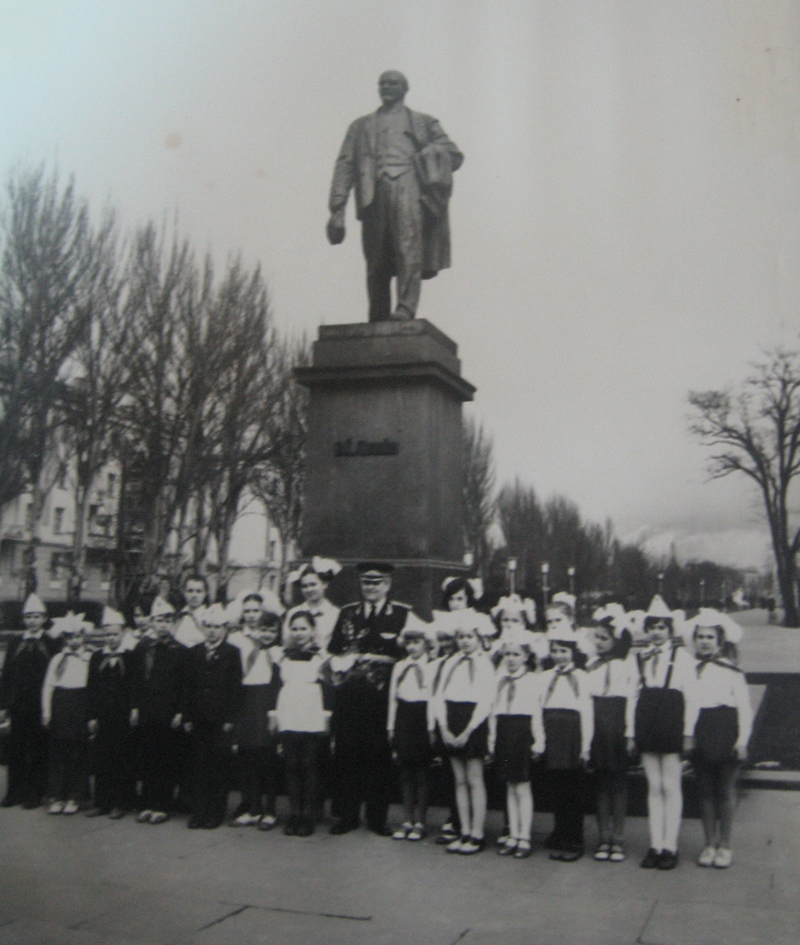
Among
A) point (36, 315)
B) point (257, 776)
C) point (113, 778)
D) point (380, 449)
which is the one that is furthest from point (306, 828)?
point (36, 315)

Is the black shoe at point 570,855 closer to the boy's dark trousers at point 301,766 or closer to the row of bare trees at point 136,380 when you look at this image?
the boy's dark trousers at point 301,766

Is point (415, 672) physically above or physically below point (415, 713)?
above

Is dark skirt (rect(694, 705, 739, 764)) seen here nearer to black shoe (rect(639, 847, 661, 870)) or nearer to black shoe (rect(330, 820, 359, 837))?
black shoe (rect(639, 847, 661, 870))

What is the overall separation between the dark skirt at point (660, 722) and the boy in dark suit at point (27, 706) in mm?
4349

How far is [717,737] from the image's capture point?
6.19m

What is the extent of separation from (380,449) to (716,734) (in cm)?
366

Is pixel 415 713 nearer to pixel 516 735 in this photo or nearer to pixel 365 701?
pixel 365 701

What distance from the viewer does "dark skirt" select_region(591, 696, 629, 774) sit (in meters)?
6.43

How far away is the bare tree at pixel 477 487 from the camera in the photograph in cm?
4325

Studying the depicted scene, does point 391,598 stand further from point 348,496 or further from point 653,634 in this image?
point 653,634

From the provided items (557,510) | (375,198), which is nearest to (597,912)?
(375,198)

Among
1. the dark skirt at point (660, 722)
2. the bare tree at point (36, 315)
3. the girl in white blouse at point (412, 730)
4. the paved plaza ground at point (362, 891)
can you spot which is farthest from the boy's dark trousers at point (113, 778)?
the bare tree at point (36, 315)

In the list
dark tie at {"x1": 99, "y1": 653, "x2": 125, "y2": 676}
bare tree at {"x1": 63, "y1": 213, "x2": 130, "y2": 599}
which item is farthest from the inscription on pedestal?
bare tree at {"x1": 63, "y1": 213, "x2": 130, "y2": 599}

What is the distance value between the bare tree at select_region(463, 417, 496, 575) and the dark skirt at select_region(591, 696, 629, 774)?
3579 cm
